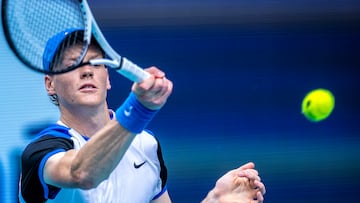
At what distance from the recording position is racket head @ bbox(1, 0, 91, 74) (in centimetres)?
214

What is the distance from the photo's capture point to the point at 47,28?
234 cm

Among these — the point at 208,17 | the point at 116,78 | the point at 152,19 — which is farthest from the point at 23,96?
the point at 208,17

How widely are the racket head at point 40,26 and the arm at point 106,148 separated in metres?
0.19

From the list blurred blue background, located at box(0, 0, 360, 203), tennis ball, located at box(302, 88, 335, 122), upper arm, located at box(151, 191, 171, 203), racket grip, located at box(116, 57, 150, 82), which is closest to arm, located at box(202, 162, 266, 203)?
upper arm, located at box(151, 191, 171, 203)

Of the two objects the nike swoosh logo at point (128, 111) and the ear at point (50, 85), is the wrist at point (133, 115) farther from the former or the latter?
the ear at point (50, 85)

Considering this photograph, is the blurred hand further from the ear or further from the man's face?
the ear

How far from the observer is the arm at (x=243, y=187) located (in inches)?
101

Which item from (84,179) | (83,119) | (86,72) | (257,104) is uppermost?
(257,104)

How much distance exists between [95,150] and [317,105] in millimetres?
1953

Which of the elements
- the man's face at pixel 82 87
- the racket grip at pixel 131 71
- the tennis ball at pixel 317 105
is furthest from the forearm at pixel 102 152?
the tennis ball at pixel 317 105

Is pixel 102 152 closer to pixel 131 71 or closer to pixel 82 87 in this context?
pixel 131 71

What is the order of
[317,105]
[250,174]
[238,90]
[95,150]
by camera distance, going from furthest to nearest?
[317,105] < [238,90] < [250,174] < [95,150]

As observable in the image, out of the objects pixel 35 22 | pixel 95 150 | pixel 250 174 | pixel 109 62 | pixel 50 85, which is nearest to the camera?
pixel 109 62

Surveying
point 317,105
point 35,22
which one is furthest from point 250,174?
point 317,105
